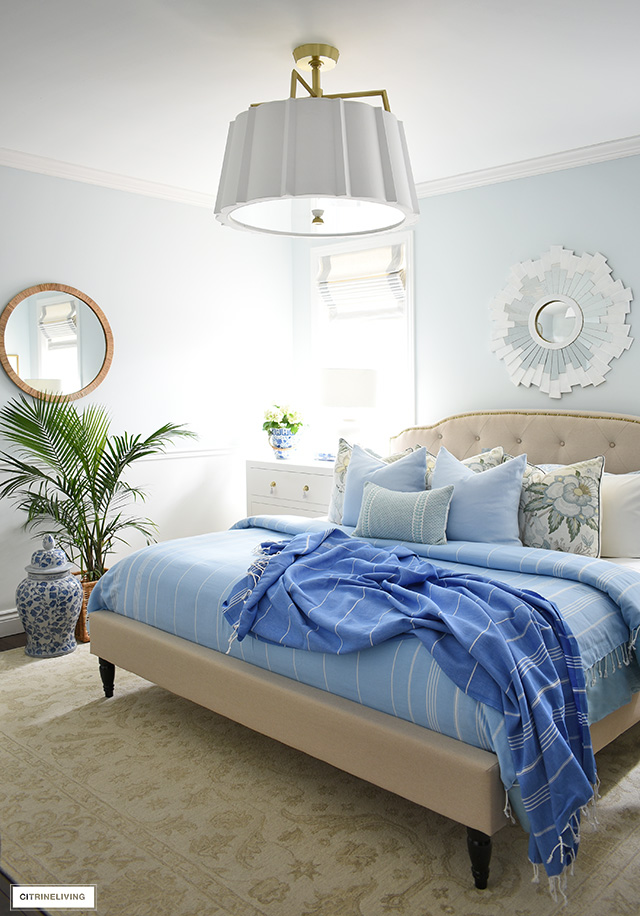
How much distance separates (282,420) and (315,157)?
2.75m

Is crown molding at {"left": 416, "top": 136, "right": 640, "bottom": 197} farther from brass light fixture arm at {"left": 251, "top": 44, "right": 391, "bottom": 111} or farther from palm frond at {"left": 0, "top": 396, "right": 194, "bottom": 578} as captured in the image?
palm frond at {"left": 0, "top": 396, "right": 194, "bottom": 578}

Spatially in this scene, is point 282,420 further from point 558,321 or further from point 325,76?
point 325,76

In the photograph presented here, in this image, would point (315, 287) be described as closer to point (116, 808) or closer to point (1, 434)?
point (1, 434)

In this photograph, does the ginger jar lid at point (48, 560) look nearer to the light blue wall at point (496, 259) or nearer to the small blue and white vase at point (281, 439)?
the small blue and white vase at point (281, 439)

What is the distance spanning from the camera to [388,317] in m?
4.92

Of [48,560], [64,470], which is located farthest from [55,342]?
[48,560]

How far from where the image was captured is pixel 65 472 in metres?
4.09

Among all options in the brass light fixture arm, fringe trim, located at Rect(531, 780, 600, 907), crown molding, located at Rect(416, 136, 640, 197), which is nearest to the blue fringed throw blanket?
fringe trim, located at Rect(531, 780, 600, 907)

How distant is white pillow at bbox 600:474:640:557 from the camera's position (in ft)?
10.2

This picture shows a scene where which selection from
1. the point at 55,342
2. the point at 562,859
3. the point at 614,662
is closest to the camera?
the point at 562,859

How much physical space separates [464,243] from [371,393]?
1044mm

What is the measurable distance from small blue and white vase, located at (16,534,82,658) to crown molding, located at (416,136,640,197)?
2989 mm

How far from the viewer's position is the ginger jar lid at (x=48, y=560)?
12.3ft

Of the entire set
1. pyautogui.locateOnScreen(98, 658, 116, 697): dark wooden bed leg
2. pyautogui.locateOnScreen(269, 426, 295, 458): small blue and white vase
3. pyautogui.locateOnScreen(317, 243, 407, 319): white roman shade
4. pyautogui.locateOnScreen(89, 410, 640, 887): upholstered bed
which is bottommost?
pyautogui.locateOnScreen(98, 658, 116, 697): dark wooden bed leg
